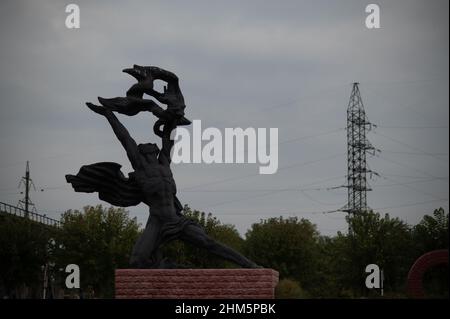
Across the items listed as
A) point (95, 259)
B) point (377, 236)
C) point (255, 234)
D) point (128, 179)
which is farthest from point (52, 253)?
point (128, 179)

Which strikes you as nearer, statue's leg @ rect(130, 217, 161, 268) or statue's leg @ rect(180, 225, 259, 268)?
statue's leg @ rect(130, 217, 161, 268)

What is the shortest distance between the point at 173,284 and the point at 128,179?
312 cm

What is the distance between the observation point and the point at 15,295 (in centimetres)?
4516

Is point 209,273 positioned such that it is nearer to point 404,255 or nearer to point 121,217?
point 404,255

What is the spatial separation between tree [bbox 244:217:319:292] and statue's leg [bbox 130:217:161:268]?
1088 inches

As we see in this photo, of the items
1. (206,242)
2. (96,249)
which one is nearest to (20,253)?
(96,249)

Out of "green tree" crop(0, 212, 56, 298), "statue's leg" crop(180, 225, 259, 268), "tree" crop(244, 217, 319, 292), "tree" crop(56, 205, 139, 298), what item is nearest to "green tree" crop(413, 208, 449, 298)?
"tree" crop(244, 217, 319, 292)

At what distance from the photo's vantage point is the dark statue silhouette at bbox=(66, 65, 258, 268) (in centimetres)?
2077

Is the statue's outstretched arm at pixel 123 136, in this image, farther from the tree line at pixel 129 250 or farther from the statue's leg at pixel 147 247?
the tree line at pixel 129 250

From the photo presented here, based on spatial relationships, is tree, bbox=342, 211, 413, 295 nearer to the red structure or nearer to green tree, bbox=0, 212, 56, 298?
the red structure

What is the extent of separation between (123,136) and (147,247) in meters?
2.79

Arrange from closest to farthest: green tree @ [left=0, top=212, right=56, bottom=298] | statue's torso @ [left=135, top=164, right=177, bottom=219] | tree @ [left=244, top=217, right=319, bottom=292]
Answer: statue's torso @ [left=135, top=164, right=177, bottom=219]
green tree @ [left=0, top=212, right=56, bottom=298]
tree @ [left=244, top=217, right=319, bottom=292]

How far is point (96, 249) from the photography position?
43062mm

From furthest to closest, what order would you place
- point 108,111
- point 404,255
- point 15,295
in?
point 15,295 < point 404,255 < point 108,111
